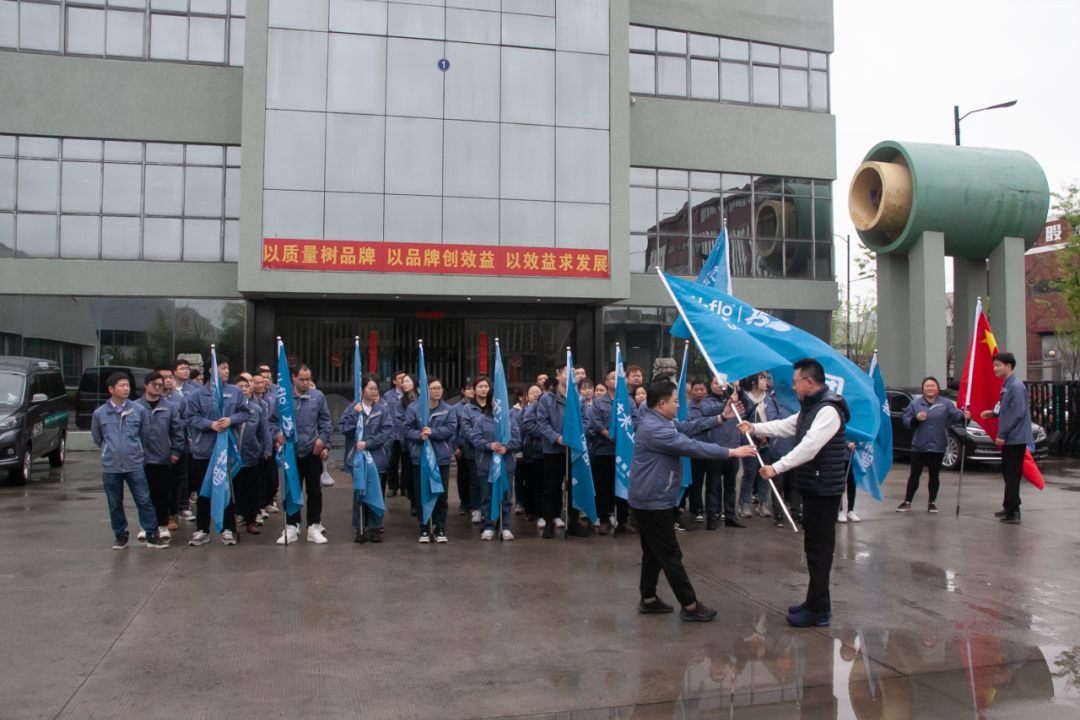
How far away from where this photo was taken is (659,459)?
607 cm

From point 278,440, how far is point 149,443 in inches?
52.2

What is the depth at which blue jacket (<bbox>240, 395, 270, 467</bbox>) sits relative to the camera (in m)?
9.05

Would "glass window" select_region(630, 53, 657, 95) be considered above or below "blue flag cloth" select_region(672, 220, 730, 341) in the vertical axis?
above

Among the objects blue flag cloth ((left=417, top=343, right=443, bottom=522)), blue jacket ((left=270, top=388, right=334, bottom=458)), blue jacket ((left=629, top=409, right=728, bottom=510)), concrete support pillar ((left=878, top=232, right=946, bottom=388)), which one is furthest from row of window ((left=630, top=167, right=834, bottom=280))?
blue jacket ((left=629, top=409, right=728, bottom=510))

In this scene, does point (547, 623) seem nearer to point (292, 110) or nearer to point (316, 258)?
point (316, 258)

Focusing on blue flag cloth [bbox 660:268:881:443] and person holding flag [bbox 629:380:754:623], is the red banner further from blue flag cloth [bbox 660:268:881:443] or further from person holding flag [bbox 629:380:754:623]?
person holding flag [bbox 629:380:754:623]

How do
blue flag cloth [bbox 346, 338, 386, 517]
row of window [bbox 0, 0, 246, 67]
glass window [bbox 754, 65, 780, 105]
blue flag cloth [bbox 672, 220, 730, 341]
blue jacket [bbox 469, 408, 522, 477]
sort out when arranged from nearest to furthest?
1. blue flag cloth [bbox 672, 220, 730, 341]
2. blue flag cloth [bbox 346, 338, 386, 517]
3. blue jacket [bbox 469, 408, 522, 477]
4. row of window [bbox 0, 0, 246, 67]
5. glass window [bbox 754, 65, 780, 105]

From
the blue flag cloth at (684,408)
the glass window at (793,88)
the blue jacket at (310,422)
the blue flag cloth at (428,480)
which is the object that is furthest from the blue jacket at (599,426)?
the glass window at (793,88)

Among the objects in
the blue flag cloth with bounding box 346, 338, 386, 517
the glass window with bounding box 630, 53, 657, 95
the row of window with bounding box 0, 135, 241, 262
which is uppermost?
the glass window with bounding box 630, 53, 657, 95

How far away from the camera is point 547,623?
5.96 m

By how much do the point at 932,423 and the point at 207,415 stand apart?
9130 millimetres

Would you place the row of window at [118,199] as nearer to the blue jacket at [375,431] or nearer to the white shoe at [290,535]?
the blue jacket at [375,431]

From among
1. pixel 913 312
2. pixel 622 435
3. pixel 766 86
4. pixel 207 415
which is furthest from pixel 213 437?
pixel 766 86

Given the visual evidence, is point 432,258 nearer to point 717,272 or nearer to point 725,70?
point 725,70
